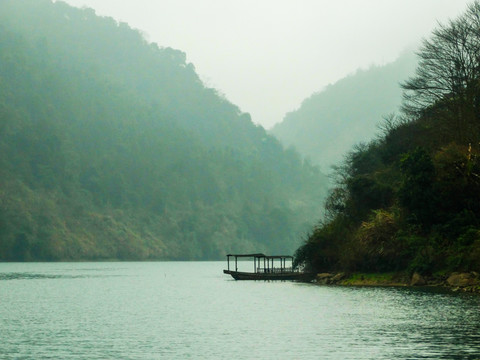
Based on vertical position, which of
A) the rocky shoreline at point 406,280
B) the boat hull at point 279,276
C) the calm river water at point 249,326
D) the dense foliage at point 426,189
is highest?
the dense foliage at point 426,189

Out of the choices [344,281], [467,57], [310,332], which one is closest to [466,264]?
[344,281]

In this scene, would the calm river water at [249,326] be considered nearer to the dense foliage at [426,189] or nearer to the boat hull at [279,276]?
the dense foliage at [426,189]

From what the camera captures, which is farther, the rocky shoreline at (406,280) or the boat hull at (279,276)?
the boat hull at (279,276)

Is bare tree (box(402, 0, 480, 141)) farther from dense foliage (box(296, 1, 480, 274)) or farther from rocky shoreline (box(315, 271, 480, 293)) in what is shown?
rocky shoreline (box(315, 271, 480, 293))

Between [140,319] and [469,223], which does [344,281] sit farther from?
[140,319]

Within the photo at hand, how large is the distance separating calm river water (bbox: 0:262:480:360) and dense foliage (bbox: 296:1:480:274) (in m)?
6.29

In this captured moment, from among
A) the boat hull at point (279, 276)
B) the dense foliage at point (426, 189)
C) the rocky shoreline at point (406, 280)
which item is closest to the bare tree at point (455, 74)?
the dense foliage at point (426, 189)

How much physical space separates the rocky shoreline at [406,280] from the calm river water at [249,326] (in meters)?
3.41

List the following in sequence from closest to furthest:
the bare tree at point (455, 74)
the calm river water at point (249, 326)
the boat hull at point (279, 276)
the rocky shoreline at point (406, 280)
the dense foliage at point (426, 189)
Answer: the calm river water at point (249, 326) → the rocky shoreline at point (406, 280) → the dense foliage at point (426, 189) → the bare tree at point (455, 74) → the boat hull at point (279, 276)

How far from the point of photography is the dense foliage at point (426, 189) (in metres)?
75.6

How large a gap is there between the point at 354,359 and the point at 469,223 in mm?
45668

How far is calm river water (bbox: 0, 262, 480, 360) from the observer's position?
35.4 metres

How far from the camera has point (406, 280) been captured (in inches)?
3061

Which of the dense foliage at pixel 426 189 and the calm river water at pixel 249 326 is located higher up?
the dense foliage at pixel 426 189
